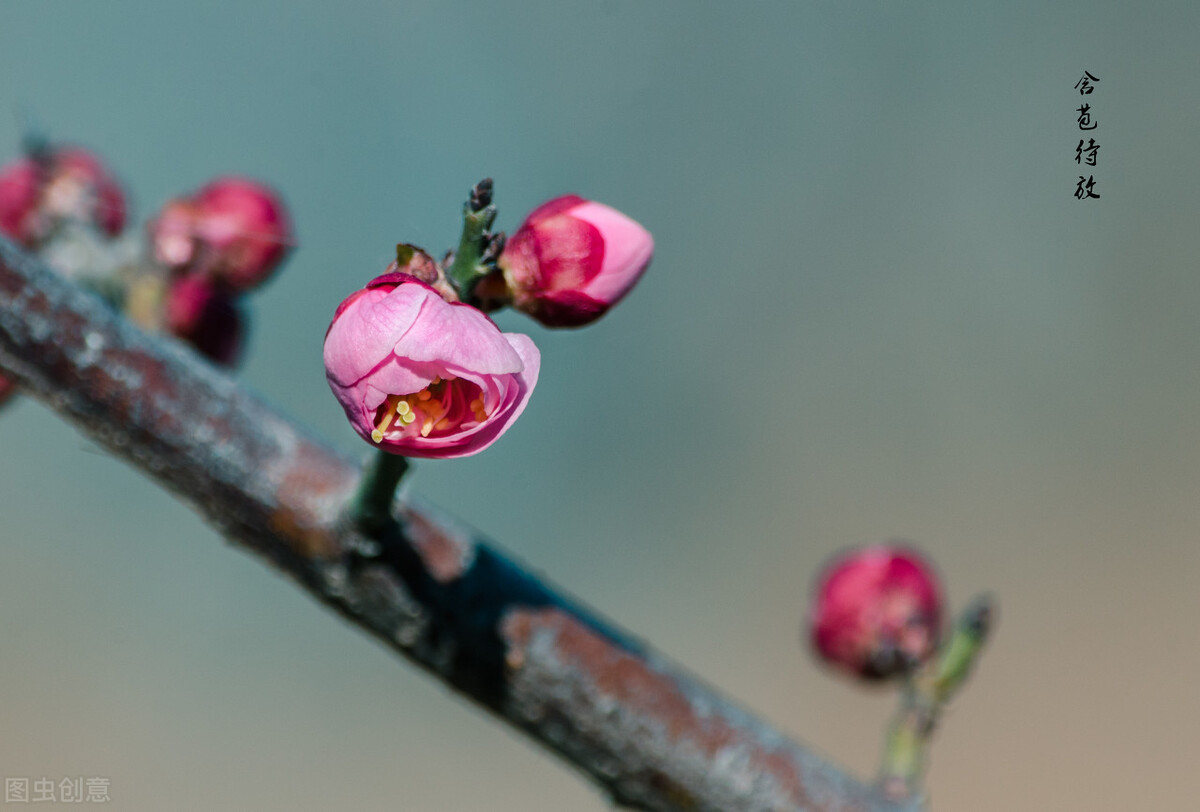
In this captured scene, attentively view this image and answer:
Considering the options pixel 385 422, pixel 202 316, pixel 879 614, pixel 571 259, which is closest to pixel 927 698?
pixel 879 614

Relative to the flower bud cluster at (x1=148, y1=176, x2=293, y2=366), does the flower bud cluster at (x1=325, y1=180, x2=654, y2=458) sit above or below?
below

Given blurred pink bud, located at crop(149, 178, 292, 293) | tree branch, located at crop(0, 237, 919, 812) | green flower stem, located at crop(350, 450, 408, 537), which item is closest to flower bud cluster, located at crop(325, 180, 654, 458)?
green flower stem, located at crop(350, 450, 408, 537)

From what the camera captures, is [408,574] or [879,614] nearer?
[408,574]

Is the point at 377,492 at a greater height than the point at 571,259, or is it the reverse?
the point at 571,259

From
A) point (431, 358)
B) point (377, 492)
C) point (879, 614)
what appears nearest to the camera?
point (431, 358)

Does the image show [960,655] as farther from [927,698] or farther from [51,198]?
[51,198]

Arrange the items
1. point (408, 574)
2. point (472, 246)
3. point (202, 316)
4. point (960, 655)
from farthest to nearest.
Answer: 1. point (202, 316)
2. point (960, 655)
3. point (408, 574)
4. point (472, 246)

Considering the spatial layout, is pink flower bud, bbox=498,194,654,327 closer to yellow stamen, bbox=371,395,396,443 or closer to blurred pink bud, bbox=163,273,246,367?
yellow stamen, bbox=371,395,396,443
